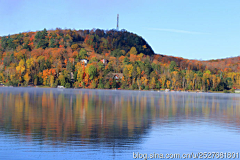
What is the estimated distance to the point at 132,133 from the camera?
1670cm

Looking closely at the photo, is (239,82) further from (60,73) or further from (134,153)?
(134,153)

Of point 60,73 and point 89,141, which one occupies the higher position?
point 60,73

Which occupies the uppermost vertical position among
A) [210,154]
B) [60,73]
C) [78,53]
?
[78,53]

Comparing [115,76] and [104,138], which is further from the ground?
[115,76]

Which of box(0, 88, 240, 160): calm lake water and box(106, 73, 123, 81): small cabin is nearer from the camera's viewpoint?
box(0, 88, 240, 160): calm lake water

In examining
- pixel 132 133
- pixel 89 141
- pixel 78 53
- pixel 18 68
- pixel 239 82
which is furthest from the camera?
pixel 78 53

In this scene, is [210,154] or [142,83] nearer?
[210,154]

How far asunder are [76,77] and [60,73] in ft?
29.6

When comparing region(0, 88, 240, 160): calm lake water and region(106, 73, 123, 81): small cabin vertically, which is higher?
region(106, 73, 123, 81): small cabin

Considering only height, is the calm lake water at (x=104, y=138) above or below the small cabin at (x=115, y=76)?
below

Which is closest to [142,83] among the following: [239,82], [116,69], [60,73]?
[116,69]

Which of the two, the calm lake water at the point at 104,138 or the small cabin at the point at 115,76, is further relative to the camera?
the small cabin at the point at 115,76

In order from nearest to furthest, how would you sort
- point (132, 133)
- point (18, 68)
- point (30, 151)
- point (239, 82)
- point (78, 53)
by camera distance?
point (30, 151)
point (132, 133)
point (18, 68)
point (239, 82)
point (78, 53)

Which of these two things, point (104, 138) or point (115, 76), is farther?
point (115, 76)
